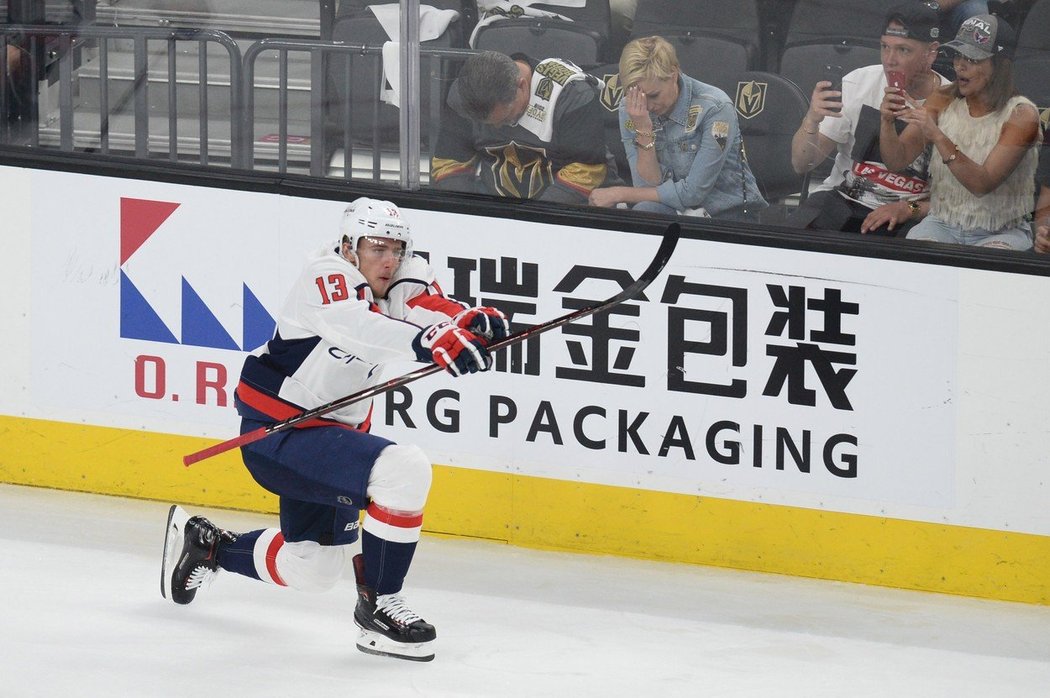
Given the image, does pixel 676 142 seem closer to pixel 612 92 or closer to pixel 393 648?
pixel 612 92

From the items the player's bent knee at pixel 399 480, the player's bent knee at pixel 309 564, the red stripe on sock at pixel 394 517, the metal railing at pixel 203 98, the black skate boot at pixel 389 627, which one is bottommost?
the black skate boot at pixel 389 627

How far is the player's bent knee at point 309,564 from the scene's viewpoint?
3.86m

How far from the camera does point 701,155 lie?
14.3 ft

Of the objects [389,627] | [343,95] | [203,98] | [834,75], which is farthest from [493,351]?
[203,98]

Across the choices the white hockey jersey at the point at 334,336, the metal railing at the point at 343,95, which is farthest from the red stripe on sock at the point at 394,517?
the metal railing at the point at 343,95

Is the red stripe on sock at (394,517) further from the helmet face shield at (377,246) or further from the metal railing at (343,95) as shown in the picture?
the metal railing at (343,95)

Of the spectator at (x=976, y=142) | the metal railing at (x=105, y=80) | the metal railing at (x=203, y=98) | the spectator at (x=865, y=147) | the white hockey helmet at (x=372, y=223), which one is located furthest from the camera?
the metal railing at (x=105, y=80)

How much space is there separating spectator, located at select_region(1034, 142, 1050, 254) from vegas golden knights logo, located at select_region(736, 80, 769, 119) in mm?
705

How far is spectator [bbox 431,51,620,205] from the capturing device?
176 inches

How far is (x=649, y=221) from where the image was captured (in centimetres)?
437

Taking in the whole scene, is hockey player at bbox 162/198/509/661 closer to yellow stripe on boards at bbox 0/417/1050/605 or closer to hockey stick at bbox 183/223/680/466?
hockey stick at bbox 183/223/680/466

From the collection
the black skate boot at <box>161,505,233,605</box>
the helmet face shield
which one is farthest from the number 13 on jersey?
the black skate boot at <box>161,505,233,605</box>

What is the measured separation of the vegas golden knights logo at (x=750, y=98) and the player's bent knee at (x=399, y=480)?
52.1 inches

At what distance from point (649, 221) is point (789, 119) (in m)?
0.44
